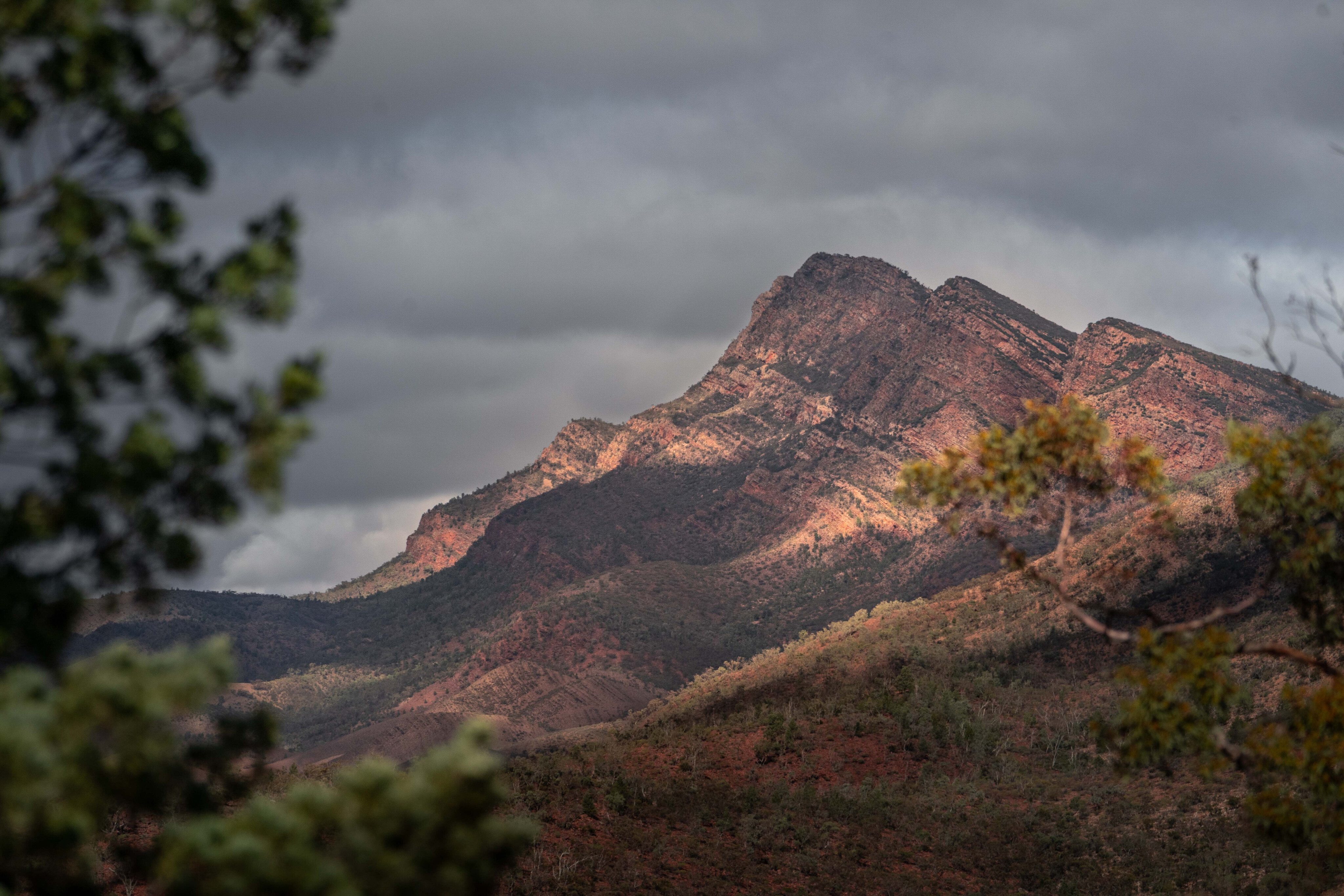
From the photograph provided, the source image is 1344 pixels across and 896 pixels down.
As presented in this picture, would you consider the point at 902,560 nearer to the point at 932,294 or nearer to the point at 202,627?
the point at 932,294

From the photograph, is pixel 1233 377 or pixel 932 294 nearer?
pixel 1233 377

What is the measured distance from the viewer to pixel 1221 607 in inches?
395

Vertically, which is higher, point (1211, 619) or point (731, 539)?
point (731, 539)

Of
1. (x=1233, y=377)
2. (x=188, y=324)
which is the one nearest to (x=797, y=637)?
(x=1233, y=377)

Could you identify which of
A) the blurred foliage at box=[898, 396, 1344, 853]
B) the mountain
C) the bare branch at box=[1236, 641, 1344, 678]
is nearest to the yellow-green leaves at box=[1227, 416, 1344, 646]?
the blurred foliage at box=[898, 396, 1344, 853]

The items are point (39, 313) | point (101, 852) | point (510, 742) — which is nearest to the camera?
point (39, 313)

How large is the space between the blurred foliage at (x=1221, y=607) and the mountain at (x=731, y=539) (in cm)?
8568

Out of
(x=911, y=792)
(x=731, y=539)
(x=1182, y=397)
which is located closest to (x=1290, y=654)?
(x=911, y=792)

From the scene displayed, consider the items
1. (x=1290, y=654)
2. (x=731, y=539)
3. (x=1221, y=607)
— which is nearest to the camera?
(x=1221, y=607)

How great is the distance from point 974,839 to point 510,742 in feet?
222

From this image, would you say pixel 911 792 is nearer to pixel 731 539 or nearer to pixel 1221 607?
pixel 1221 607

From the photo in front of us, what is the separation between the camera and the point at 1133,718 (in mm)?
10383

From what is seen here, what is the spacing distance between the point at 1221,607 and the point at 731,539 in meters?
155

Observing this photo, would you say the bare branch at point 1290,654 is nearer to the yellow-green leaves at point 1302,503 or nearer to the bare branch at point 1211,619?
the bare branch at point 1211,619
